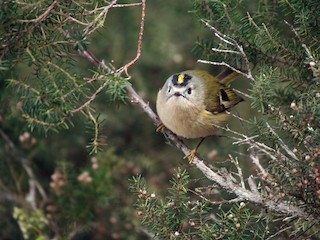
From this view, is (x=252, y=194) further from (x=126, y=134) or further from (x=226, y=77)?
(x=126, y=134)

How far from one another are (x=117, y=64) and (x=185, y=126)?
4.48 ft

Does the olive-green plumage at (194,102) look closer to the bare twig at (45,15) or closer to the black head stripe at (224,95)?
the black head stripe at (224,95)

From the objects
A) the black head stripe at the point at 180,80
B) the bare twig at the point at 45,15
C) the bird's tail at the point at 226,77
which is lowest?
the bird's tail at the point at 226,77

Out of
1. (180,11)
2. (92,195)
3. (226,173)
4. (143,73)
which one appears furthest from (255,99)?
(143,73)

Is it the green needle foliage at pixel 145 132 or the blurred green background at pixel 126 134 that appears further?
the blurred green background at pixel 126 134

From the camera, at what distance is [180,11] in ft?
15.7

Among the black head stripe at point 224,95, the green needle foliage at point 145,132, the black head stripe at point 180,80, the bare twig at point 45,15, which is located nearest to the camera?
the green needle foliage at point 145,132

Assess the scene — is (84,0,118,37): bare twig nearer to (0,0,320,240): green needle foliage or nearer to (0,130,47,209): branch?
(0,0,320,240): green needle foliage

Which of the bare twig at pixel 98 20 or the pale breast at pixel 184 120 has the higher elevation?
the bare twig at pixel 98 20

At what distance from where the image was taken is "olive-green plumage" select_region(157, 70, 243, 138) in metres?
3.85

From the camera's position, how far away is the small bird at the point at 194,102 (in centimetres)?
385

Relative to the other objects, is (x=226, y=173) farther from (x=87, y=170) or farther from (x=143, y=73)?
(x=143, y=73)

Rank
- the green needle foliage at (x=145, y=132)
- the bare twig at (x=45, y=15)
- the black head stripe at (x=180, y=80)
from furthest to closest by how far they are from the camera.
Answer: the black head stripe at (x=180, y=80) → the bare twig at (x=45, y=15) → the green needle foliage at (x=145, y=132)

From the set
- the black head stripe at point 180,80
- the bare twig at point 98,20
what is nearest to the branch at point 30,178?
the black head stripe at point 180,80
